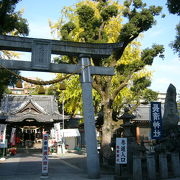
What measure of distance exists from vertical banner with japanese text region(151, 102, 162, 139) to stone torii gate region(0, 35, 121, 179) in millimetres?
3685

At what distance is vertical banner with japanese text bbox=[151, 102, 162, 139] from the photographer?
1305 cm

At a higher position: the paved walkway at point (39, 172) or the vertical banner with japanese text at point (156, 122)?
the vertical banner with japanese text at point (156, 122)

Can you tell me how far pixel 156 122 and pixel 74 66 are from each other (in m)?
5.53

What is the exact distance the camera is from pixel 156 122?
13320 millimetres

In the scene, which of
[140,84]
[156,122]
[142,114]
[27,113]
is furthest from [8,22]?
[142,114]

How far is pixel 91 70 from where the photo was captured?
37.9 ft

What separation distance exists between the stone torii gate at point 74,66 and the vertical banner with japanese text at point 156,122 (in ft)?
12.1

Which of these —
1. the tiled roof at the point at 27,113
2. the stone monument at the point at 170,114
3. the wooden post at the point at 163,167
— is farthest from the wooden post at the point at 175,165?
the tiled roof at the point at 27,113

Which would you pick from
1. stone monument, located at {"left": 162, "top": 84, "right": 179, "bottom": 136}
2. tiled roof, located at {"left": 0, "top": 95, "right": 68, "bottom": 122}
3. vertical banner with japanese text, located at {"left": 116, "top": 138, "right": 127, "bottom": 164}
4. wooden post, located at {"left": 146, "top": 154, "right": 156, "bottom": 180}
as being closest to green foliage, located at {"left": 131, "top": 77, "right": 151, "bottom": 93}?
tiled roof, located at {"left": 0, "top": 95, "right": 68, "bottom": 122}

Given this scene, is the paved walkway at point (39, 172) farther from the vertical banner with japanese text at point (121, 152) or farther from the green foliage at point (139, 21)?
the green foliage at point (139, 21)

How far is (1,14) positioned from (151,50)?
938 centimetres

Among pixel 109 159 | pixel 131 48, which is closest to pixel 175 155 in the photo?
pixel 109 159

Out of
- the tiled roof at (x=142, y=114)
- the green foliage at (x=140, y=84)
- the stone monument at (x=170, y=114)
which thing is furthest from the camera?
the tiled roof at (x=142, y=114)

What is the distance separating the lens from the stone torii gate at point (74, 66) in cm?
1055
